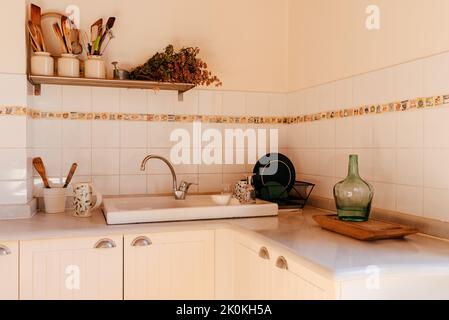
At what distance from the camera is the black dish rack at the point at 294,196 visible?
2314 mm

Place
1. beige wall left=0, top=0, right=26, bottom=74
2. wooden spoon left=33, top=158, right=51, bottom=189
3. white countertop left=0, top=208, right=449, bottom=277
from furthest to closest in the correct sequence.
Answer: wooden spoon left=33, top=158, right=51, bottom=189 → beige wall left=0, top=0, right=26, bottom=74 → white countertop left=0, top=208, right=449, bottom=277

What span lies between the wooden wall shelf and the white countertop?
2.13 feet

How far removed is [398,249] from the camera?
146 cm

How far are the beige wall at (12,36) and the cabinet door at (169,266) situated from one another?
0.96 metres

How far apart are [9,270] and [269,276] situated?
983mm

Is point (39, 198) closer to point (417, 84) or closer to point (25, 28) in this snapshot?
point (25, 28)

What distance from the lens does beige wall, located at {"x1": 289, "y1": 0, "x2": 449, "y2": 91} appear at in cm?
168

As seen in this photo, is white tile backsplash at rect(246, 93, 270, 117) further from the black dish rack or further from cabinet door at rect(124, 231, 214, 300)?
cabinet door at rect(124, 231, 214, 300)

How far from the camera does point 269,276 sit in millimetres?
1608

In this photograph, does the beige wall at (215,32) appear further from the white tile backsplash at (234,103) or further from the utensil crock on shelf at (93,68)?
the utensil crock on shelf at (93,68)

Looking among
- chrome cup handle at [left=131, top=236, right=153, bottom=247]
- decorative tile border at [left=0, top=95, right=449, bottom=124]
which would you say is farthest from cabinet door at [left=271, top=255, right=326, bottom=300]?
decorative tile border at [left=0, top=95, right=449, bottom=124]

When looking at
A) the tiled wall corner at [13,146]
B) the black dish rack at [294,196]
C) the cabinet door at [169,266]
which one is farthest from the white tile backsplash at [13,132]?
the black dish rack at [294,196]
